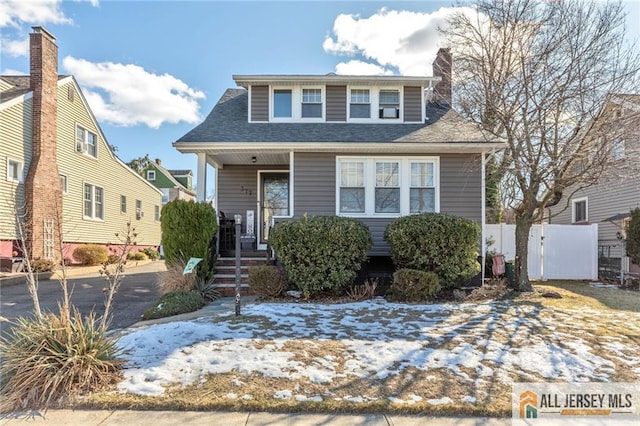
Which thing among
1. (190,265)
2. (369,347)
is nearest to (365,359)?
(369,347)

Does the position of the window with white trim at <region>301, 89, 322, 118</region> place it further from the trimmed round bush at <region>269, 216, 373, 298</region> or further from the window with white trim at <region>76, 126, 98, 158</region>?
the window with white trim at <region>76, 126, 98, 158</region>

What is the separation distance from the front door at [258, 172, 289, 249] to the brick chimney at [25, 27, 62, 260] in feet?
24.0

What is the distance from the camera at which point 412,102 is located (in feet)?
37.4

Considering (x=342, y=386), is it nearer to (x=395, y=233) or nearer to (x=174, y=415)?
(x=174, y=415)

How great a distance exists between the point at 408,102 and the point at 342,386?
941 centimetres

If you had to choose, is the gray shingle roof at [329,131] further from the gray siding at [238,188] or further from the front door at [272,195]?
the front door at [272,195]

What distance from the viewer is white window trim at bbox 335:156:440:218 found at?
33.2 feet

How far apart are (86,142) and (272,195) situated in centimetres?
1084

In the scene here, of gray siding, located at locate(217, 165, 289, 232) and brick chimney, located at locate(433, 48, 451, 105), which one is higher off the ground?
brick chimney, located at locate(433, 48, 451, 105)

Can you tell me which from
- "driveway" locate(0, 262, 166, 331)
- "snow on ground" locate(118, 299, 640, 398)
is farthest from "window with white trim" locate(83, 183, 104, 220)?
"snow on ground" locate(118, 299, 640, 398)

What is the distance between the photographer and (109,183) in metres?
19.3

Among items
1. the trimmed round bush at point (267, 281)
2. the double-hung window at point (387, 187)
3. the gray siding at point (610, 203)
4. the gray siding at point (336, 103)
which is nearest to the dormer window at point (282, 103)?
the gray siding at point (336, 103)

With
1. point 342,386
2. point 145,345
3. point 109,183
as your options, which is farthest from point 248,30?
point 109,183

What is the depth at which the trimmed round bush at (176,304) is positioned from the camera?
6770mm
